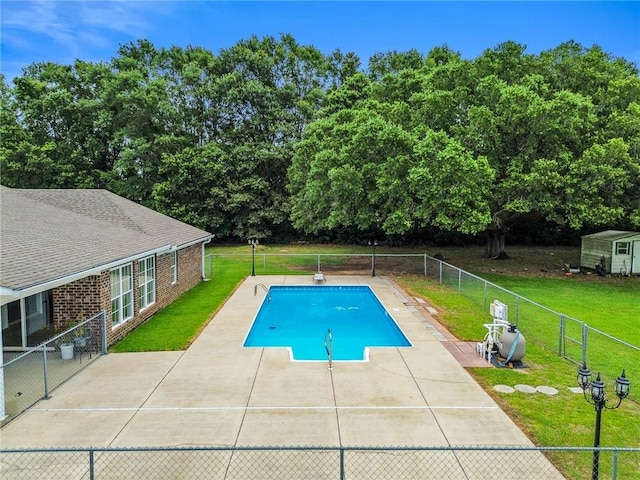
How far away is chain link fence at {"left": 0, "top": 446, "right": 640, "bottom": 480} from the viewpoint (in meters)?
6.10

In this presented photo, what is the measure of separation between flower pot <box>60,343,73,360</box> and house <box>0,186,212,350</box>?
3.58 feet

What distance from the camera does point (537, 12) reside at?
21094 millimetres

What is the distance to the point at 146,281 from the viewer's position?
15.2 metres

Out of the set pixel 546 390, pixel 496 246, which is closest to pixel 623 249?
pixel 496 246

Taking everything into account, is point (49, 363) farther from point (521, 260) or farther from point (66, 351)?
point (521, 260)

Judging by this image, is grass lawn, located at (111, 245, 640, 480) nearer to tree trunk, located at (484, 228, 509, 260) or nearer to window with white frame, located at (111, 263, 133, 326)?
window with white frame, located at (111, 263, 133, 326)

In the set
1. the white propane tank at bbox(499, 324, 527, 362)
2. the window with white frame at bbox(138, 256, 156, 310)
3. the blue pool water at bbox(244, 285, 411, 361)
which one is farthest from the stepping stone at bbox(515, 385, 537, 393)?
the window with white frame at bbox(138, 256, 156, 310)

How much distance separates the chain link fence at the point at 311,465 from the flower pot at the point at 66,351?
170 inches

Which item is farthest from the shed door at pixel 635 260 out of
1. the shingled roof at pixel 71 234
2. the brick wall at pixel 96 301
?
the brick wall at pixel 96 301

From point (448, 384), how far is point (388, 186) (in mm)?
13154

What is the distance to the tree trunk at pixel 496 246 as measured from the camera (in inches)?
1157

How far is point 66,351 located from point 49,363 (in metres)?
0.41

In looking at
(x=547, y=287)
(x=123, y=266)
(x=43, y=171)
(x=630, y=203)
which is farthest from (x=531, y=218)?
(x=43, y=171)

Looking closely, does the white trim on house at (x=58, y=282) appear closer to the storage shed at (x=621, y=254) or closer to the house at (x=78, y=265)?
the house at (x=78, y=265)
